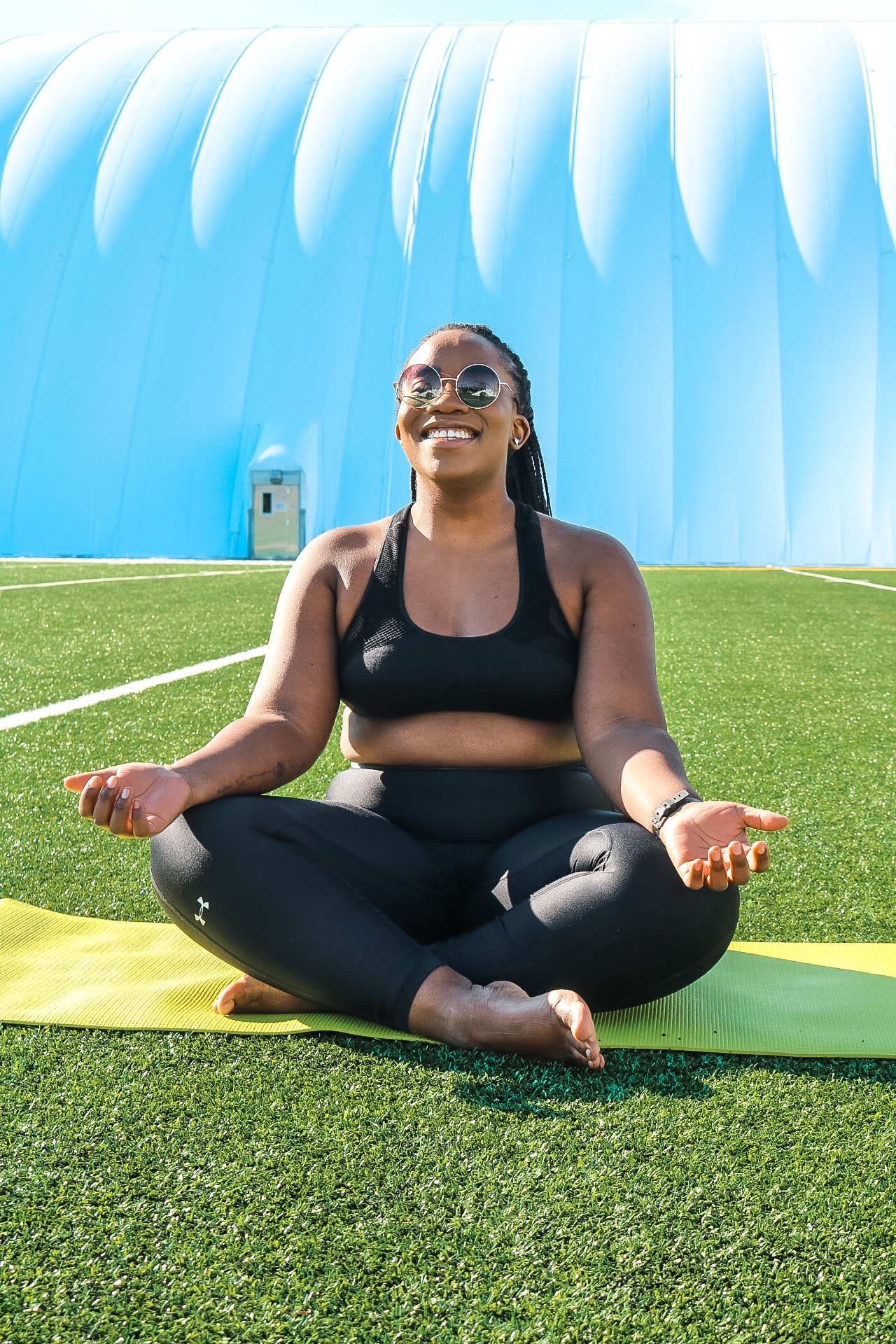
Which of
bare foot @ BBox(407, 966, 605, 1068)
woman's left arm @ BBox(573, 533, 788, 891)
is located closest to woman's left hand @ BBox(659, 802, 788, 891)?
woman's left arm @ BBox(573, 533, 788, 891)

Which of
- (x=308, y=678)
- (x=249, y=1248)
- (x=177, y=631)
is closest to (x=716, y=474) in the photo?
(x=177, y=631)

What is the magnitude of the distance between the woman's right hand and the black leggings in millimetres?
104

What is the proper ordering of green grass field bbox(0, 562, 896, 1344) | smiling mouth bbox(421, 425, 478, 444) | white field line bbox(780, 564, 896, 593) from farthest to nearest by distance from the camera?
white field line bbox(780, 564, 896, 593), smiling mouth bbox(421, 425, 478, 444), green grass field bbox(0, 562, 896, 1344)

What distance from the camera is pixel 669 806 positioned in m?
1.77

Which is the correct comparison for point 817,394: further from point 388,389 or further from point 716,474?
point 388,389

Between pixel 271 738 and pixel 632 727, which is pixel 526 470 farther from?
pixel 271 738

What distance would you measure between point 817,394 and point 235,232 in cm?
833

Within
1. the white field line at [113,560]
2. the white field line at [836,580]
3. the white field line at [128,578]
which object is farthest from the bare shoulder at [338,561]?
the white field line at [113,560]

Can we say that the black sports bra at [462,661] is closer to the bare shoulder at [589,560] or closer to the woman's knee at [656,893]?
the bare shoulder at [589,560]

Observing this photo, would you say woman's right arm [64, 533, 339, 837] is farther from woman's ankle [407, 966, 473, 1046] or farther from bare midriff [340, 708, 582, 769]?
woman's ankle [407, 966, 473, 1046]

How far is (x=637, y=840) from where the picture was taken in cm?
181

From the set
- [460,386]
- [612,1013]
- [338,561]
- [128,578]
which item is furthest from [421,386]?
[128,578]

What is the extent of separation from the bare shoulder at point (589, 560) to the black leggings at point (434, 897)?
1.34 feet

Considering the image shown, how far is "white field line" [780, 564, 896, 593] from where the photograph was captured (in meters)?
11.8
